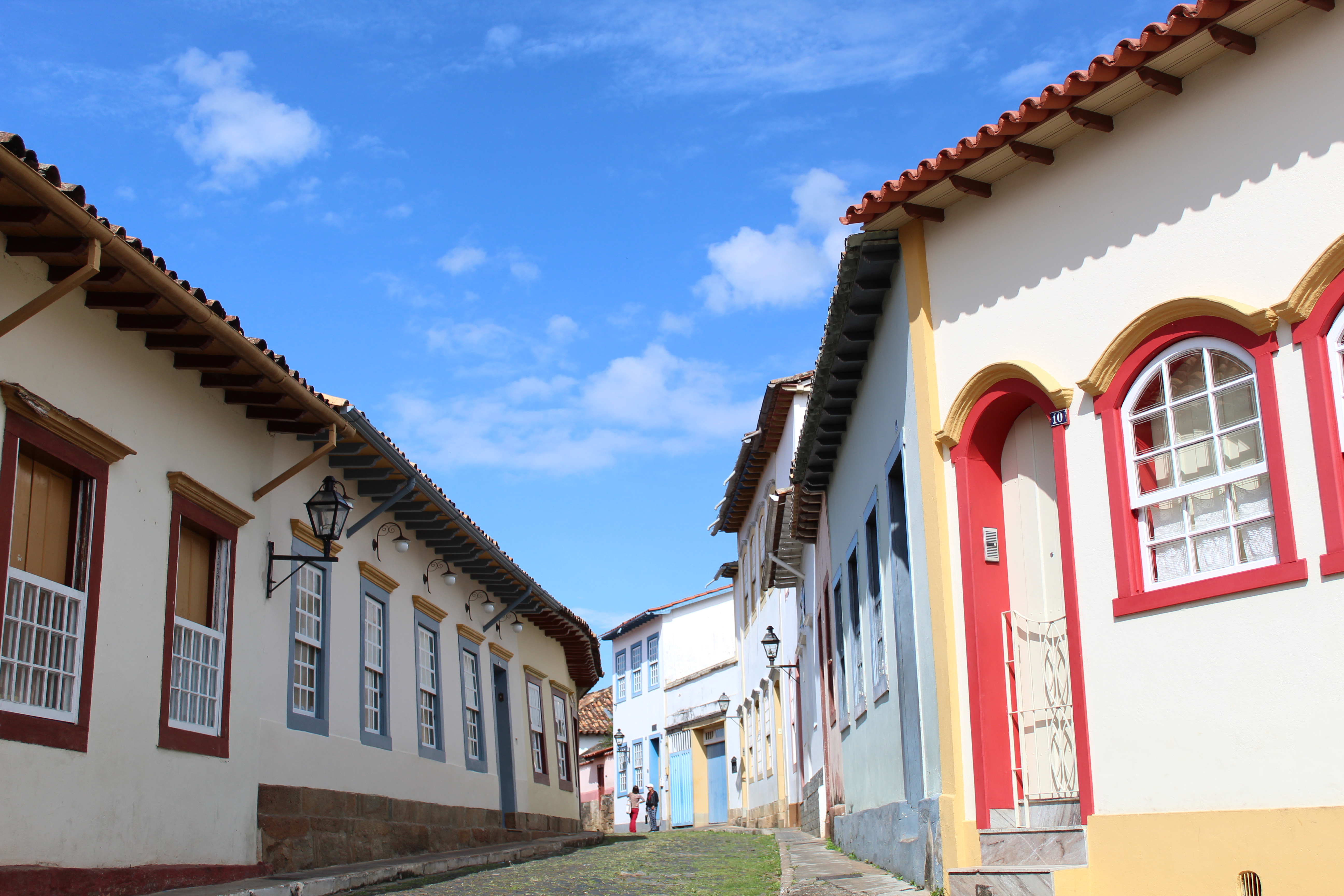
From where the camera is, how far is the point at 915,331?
28.2ft

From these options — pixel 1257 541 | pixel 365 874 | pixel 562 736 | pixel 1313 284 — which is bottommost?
pixel 365 874

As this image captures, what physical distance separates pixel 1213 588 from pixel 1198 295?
1.56 metres

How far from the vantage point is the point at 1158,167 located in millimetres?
7125

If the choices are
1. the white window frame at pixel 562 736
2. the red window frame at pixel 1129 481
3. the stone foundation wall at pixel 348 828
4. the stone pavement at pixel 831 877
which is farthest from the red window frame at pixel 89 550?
A: the white window frame at pixel 562 736

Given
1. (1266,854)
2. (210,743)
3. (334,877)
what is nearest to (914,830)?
(1266,854)

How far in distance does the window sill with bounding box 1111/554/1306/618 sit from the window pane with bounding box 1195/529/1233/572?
0.46 feet

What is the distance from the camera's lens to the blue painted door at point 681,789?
37.4 m

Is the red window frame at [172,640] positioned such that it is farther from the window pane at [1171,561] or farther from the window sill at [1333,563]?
the window sill at [1333,563]

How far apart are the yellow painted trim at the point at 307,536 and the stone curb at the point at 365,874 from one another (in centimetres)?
288

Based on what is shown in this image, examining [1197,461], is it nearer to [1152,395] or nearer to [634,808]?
[1152,395]

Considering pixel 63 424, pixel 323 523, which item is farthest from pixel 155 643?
pixel 323 523

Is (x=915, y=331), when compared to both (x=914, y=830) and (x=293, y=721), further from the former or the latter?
(x=293, y=721)

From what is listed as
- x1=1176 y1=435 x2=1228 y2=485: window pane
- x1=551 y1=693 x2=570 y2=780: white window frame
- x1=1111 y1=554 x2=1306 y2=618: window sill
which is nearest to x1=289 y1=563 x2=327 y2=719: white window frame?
x1=1111 y1=554 x2=1306 y2=618: window sill

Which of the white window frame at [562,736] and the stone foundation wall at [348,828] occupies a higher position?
the white window frame at [562,736]
